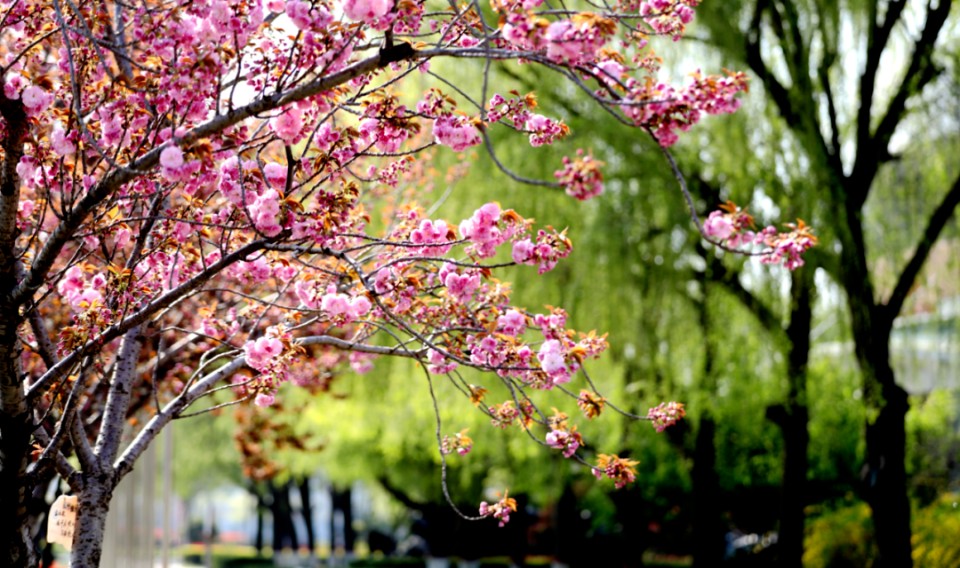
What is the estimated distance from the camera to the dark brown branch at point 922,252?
8.19 meters

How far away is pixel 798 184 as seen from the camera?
8.05 meters

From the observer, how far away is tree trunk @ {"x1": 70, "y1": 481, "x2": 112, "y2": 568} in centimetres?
420

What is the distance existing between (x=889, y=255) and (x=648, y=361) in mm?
2148

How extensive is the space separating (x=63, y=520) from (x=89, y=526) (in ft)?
1.23

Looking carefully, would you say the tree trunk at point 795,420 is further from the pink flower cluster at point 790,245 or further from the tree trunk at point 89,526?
the tree trunk at point 89,526

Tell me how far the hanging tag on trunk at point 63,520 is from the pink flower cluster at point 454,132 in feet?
7.29

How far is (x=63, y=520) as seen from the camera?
14.8ft

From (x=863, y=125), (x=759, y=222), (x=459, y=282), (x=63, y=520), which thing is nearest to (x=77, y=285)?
(x=63, y=520)

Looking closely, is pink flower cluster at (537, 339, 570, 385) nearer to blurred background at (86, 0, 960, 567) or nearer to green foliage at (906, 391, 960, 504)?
blurred background at (86, 0, 960, 567)

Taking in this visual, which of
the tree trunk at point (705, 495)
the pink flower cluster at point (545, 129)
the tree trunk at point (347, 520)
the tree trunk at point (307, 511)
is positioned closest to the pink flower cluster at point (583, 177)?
the pink flower cluster at point (545, 129)

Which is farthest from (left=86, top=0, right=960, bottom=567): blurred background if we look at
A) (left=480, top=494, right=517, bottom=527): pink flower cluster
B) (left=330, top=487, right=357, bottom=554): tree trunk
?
(left=330, top=487, right=357, bottom=554): tree trunk

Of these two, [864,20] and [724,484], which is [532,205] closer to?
[864,20]

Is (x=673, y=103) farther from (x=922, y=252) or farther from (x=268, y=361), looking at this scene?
(x=922, y=252)

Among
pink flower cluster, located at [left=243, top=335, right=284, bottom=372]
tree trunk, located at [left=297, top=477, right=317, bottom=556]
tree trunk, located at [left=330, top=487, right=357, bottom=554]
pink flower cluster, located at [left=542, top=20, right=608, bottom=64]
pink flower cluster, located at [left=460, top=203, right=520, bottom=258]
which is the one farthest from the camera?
tree trunk, located at [left=297, top=477, right=317, bottom=556]
